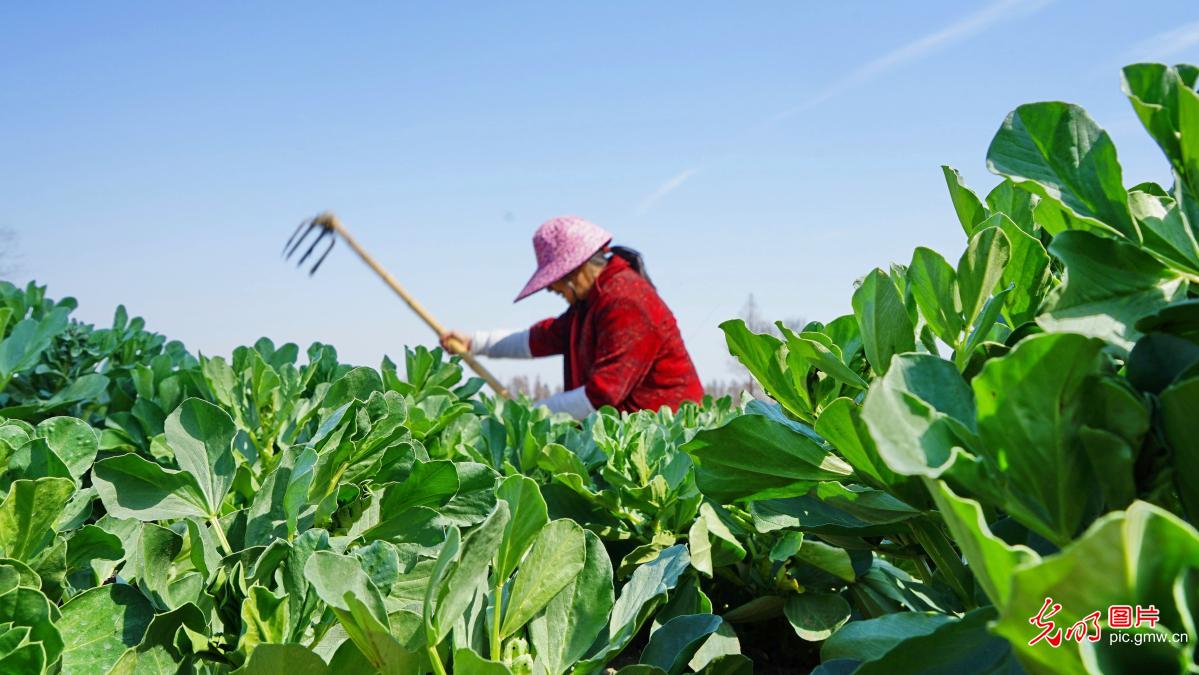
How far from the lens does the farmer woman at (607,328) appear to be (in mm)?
5797

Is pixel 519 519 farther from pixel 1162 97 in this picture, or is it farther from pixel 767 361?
pixel 1162 97

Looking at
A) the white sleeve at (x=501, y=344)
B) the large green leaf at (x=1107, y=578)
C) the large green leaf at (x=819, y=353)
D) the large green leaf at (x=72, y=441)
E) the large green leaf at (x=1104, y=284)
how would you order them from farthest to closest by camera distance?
the white sleeve at (x=501, y=344)
the large green leaf at (x=72, y=441)
the large green leaf at (x=819, y=353)
the large green leaf at (x=1104, y=284)
the large green leaf at (x=1107, y=578)

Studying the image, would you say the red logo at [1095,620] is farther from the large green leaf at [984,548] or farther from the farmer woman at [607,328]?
the farmer woman at [607,328]

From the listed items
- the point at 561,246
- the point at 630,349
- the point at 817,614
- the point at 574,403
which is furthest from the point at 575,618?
the point at 561,246

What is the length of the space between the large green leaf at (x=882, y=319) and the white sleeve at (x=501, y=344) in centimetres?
721

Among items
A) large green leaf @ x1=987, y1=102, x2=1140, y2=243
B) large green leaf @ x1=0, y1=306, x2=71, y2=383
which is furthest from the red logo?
large green leaf @ x1=0, y1=306, x2=71, y2=383

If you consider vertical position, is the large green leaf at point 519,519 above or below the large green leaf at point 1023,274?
above

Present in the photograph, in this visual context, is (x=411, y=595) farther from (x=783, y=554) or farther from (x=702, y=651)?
(x=783, y=554)

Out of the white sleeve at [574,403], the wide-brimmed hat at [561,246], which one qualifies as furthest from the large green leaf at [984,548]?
the wide-brimmed hat at [561,246]

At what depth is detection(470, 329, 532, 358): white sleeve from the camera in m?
8.04

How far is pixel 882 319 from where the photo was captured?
78cm

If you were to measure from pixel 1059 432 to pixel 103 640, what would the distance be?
802 mm

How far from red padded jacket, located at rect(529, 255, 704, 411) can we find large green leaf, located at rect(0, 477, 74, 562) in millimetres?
4742

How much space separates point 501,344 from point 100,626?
742cm
